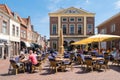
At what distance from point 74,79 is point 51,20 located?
46567 mm

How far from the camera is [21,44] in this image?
47.4m

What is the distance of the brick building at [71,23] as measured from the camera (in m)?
57.7

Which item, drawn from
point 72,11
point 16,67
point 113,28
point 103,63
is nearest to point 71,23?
point 72,11

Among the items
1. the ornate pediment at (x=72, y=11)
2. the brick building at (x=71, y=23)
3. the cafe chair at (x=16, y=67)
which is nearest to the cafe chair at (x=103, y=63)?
the cafe chair at (x=16, y=67)

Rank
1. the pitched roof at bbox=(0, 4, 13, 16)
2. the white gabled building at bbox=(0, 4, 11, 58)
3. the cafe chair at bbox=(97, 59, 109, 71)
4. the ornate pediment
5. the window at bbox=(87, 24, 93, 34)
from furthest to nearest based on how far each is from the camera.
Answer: the window at bbox=(87, 24, 93, 34) → the ornate pediment → the pitched roof at bbox=(0, 4, 13, 16) → the white gabled building at bbox=(0, 4, 11, 58) → the cafe chair at bbox=(97, 59, 109, 71)

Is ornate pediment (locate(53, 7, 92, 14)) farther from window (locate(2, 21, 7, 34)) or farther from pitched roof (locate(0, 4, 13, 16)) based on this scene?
window (locate(2, 21, 7, 34))

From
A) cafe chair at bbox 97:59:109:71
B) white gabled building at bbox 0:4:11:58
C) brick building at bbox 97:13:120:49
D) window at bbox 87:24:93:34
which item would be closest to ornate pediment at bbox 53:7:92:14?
window at bbox 87:24:93:34

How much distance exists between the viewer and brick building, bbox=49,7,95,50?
57.7 m

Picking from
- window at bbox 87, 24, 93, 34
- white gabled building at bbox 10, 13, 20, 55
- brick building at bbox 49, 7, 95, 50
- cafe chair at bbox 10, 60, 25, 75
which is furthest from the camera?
window at bbox 87, 24, 93, 34

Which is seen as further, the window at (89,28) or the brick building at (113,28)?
the window at (89,28)

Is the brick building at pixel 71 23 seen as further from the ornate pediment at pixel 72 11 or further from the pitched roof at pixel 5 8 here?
the pitched roof at pixel 5 8

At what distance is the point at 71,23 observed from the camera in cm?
5759

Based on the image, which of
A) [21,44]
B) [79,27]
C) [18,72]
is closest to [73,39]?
[79,27]

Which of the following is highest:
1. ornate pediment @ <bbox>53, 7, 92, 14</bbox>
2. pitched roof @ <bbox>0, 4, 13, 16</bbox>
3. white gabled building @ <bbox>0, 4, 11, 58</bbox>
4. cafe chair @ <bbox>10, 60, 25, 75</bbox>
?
ornate pediment @ <bbox>53, 7, 92, 14</bbox>
